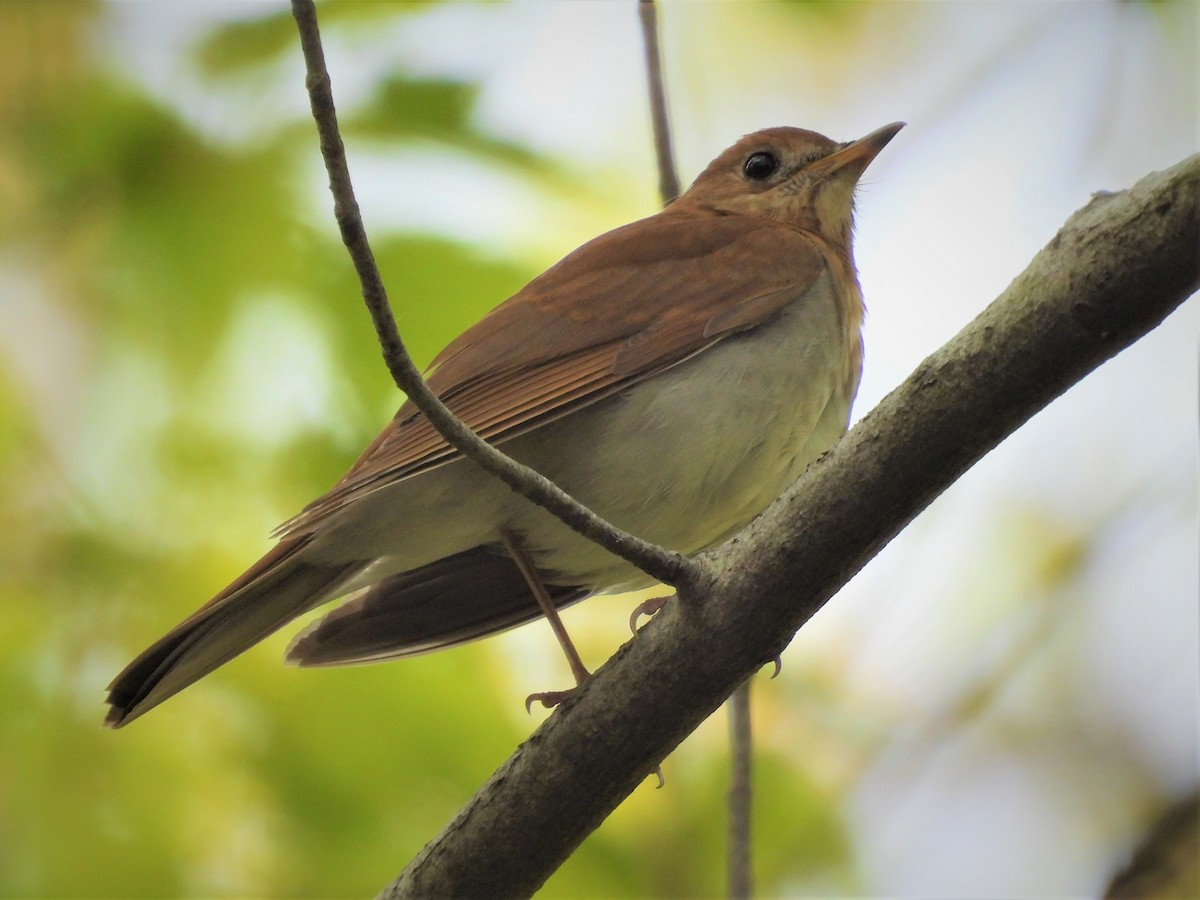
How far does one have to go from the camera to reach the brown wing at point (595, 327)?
448cm

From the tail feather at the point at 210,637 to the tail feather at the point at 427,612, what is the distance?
38cm

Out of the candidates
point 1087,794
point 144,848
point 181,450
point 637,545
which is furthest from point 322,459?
point 1087,794

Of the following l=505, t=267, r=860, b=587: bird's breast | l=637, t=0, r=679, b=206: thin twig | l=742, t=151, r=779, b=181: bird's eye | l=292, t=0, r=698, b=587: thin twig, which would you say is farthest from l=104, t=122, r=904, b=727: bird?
l=292, t=0, r=698, b=587: thin twig

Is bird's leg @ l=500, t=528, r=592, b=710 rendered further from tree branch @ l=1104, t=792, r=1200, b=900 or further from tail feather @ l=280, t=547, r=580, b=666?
tree branch @ l=1104, t=792, r=1200, b=900

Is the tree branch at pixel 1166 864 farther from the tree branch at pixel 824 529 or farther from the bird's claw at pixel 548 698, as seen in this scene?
the bird's claw at pixel 548 698

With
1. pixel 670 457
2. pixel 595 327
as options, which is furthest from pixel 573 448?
pixel 595 327

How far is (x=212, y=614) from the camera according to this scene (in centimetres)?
452

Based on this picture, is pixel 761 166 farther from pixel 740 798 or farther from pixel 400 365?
pixel 400 365

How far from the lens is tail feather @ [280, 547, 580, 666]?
5.08m

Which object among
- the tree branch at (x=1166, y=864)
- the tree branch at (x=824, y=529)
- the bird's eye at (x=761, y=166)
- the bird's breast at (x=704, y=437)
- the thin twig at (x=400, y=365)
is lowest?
the tree branch at (x=1166, y=864)

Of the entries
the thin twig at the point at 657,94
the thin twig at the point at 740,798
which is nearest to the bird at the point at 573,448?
the thin twig at the point at 657,94

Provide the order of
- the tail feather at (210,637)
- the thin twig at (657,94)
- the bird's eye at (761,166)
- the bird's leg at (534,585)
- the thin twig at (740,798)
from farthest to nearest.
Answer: the bird's eye at (761,166)
the thin twig at (657,94)
the bird's leg at (534,585)
the tail feather at (210,637)
the thin twig at (740,798)

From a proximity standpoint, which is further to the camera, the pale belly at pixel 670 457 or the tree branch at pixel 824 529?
the pale belly at pixel 670 457

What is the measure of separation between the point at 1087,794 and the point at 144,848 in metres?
3.84
